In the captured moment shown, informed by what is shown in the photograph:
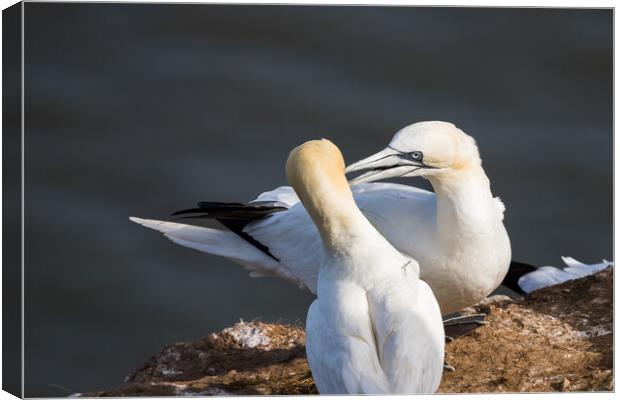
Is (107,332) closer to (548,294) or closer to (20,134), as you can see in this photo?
(20,134)

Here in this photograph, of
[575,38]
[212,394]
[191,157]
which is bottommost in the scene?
[212,394]

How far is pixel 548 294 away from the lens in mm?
7633

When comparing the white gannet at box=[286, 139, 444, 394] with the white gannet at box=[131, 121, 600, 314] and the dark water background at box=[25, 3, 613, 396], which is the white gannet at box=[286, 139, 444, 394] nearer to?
the white gannet at box=[131, 121, 600, 314]

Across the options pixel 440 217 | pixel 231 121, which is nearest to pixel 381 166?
pixel 440 217

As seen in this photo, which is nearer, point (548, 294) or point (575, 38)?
point (575, 38)

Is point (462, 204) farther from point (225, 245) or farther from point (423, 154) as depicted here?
point (225, 245)

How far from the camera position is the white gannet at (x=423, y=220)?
6.71 metres

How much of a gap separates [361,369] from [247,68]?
6.28 ft

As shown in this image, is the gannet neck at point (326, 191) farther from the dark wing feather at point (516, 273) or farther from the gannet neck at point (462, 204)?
the dark wing feather at point (516, 273)

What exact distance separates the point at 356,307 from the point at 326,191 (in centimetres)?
47

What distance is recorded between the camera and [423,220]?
22.9ft

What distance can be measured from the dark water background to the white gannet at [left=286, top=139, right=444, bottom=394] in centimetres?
110

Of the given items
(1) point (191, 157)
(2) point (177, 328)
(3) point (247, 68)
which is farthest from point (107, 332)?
(3) point (247, 68)

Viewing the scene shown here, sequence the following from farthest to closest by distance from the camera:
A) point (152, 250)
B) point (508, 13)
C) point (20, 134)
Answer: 1. point (152, 250)
2. point (508, 13)
3. point (20, 134)
